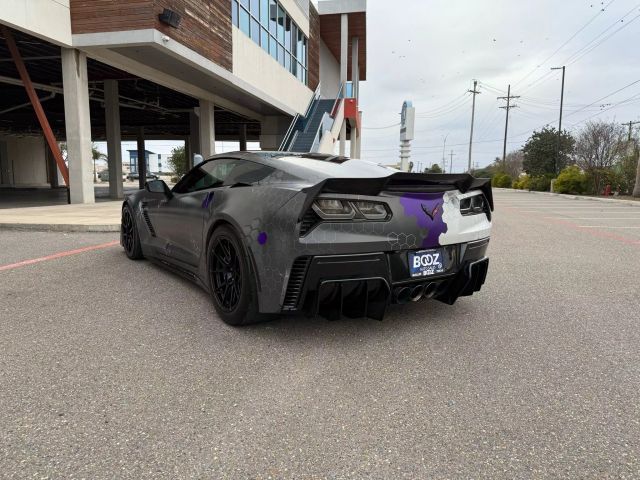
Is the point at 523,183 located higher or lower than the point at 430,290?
higher

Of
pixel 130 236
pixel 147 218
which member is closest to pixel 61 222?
pixel 130 236

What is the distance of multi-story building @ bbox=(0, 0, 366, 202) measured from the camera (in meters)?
13.4

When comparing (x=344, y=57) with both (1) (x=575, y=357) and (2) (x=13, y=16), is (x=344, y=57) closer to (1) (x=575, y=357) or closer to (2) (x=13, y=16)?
(2) (x=13, y=16)

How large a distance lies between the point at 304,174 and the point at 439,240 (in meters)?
1.06

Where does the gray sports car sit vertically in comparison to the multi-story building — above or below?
below

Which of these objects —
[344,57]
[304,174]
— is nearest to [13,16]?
[304,174]

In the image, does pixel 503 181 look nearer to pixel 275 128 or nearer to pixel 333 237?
pixel 275 128

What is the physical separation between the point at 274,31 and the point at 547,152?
32698 mm

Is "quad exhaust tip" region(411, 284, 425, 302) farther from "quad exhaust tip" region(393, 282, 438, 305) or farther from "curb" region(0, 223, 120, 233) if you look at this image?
"curb" region(0, 223, 120, 233)

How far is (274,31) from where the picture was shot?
22.5m

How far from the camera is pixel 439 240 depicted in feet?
11.0

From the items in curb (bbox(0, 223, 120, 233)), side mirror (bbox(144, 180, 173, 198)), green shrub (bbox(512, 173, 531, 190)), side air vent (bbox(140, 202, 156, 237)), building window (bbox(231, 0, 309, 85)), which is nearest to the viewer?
side mirror (bbox(144, 180, 173, 198))

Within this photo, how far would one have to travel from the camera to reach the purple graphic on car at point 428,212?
3236 mm

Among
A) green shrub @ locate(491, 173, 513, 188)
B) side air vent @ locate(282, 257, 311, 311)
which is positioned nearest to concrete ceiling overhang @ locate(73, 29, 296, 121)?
side air vent @ locate(282, 257, 311, 311)
